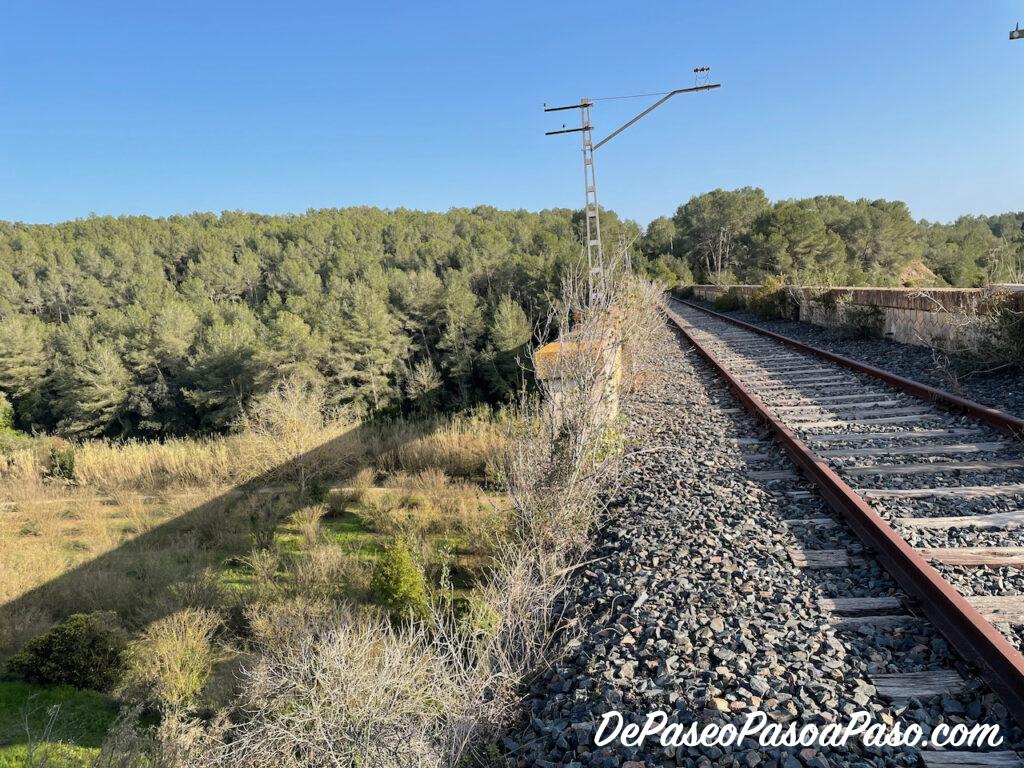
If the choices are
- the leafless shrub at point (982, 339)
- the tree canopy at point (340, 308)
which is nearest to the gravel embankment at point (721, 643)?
the leafless shrub at point (982, 339)

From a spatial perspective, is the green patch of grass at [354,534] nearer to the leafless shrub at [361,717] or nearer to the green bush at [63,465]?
the leafless shrub at [361,717]

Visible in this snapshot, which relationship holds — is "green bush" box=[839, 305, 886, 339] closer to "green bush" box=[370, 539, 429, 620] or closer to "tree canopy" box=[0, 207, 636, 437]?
"green bush" box=[370, 539, 429, 620]

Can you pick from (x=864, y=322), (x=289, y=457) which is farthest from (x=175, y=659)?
(x=864, y=322)

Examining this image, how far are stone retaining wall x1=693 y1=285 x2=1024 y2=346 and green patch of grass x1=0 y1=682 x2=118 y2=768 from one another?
11.6 metres

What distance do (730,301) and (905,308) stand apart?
16410 mm

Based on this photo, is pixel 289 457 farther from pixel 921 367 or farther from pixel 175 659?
pixel 921 367

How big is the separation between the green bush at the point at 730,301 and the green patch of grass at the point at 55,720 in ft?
83.0

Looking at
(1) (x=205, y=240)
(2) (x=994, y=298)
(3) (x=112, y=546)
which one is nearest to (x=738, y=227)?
(2) (x=994, y=298)

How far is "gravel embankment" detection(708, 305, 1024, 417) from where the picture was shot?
257 inches

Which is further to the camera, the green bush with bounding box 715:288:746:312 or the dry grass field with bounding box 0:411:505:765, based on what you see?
the green bush with bounding box 715:288:746:312

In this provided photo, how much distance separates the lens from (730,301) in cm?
2692

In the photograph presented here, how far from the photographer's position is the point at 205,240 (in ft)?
292

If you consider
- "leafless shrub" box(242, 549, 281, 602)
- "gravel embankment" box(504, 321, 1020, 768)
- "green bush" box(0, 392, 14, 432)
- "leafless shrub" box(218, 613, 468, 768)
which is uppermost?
"gravel embankment" box(504, 321, 1020, 768)

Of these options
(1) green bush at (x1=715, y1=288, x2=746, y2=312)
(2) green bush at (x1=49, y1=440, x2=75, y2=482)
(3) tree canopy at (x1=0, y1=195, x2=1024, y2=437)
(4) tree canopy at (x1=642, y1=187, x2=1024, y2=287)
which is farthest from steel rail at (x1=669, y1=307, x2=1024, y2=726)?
(4) tree canopy at (x1=642, y1=187, x2=1024, y2=287)
